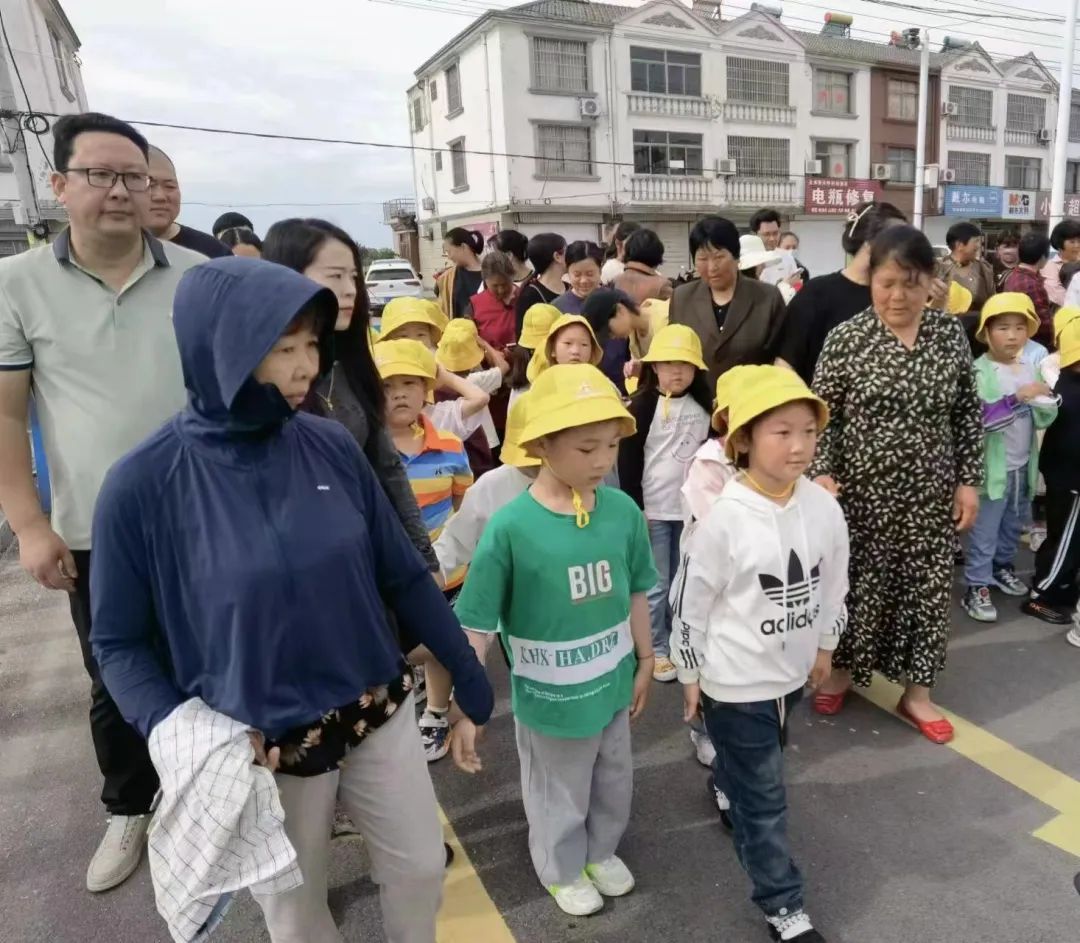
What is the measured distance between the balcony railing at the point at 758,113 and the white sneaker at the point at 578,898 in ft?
96.7

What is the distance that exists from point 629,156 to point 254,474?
2689 cm

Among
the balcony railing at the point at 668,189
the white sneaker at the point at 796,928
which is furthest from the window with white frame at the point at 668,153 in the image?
the white sneaker at the point at 796,928

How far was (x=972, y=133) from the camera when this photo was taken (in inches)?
1297

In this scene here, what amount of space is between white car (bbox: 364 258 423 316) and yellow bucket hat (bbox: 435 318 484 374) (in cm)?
1298

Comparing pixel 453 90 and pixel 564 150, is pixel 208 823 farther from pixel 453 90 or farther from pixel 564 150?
pixel 453 90

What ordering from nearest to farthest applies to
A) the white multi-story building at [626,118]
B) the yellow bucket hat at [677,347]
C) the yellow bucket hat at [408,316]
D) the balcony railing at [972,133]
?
the yellow bucket hat at [677,347]
the yellow bucket hat at [408,316]
the white multi-story building at [626,118]
the balcony railing at [972,133]

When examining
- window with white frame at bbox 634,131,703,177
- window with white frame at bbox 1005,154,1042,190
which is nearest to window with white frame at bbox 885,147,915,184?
window with white frame at bbox 1005,154,1042,190

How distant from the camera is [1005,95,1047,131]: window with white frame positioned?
112 ft

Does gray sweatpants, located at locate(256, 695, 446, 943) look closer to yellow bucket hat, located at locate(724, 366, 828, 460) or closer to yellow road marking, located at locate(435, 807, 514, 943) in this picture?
yellow road marking, located at locate(435, 807, 514, 943)

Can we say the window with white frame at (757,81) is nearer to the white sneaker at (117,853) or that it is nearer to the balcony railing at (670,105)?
the balcony railing at (670,105)

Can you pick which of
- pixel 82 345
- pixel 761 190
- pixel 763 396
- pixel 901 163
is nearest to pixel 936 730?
pixel 763 396

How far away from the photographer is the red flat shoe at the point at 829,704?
3.05 m

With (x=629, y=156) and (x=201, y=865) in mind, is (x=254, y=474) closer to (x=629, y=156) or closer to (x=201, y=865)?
(x=201, y=865)

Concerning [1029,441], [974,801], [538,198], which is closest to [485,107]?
[538,198]
